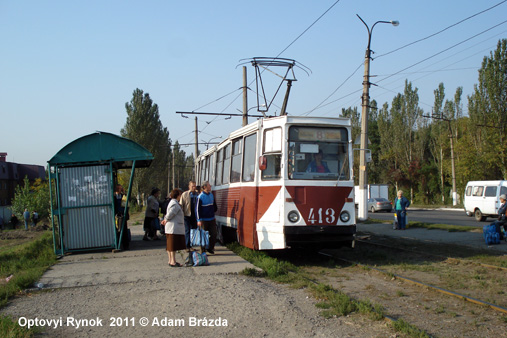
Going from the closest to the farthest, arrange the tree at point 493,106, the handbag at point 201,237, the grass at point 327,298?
the grass at point 327,298 → the handbag at point 201,237 → the tree at point 493,106

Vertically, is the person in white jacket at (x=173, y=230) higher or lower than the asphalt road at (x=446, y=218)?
higher

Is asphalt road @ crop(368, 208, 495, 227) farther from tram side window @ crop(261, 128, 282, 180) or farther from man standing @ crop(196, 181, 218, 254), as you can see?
man standing @ crop(196, 181, 218, 254)

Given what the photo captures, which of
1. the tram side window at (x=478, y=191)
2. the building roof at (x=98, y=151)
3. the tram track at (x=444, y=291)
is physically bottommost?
the tram track at (x=444, y=291)

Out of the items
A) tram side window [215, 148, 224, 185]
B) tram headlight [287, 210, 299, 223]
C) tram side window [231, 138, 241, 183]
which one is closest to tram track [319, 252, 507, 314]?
tram headlight [287, 210, 299, 223]

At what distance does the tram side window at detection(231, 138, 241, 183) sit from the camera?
12.3m

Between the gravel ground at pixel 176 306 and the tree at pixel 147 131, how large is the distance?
50.6 metres

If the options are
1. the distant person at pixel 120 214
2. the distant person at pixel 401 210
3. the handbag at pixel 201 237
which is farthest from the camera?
the distant person at pixel 401 210

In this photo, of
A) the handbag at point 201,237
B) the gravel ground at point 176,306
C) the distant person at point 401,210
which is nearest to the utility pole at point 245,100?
the distant person at point 401,210

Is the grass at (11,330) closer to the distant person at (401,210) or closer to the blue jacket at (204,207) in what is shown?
the blue jacket at (204,207)

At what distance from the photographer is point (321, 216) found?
10.2 metres

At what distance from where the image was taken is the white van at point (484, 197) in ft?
80.3

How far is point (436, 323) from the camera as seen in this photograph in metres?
6.08

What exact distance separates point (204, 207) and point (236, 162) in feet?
5.64

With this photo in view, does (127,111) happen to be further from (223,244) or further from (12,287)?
(12,287)
